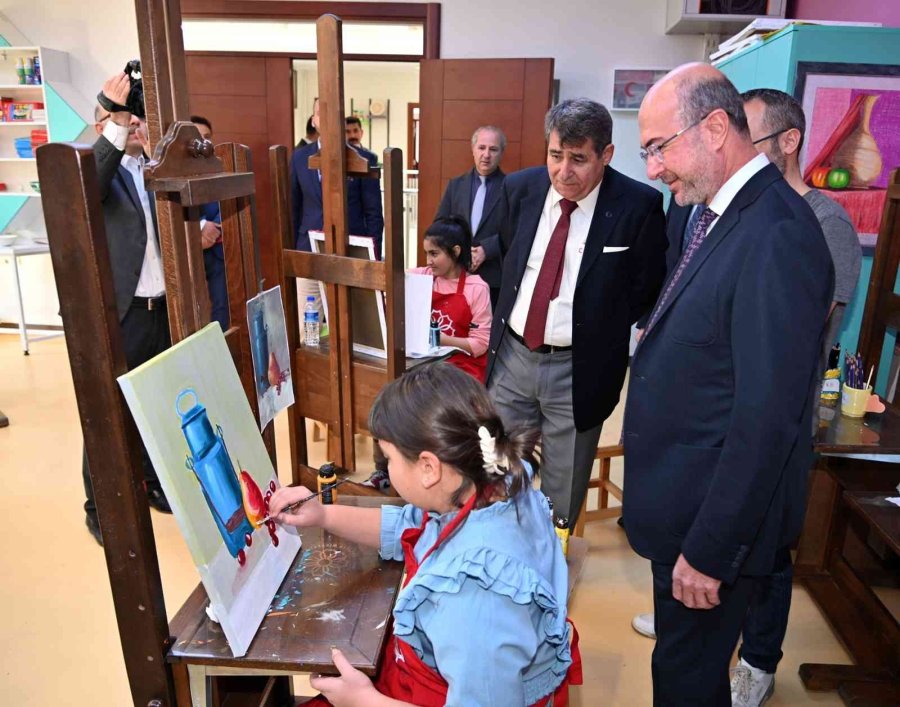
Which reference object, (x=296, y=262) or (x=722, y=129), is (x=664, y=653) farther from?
(x=296, y=262)

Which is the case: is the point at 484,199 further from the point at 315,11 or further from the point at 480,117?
the point at 315,11

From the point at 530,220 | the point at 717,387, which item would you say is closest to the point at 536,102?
the point at 530,220

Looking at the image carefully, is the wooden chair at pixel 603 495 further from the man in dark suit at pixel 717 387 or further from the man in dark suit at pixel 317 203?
the man in dark suit at pixel 317 203

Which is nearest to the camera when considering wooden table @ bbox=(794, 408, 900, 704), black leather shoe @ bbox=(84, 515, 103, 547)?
black leather shoe @ bbox=(84, 515, 103, 547)

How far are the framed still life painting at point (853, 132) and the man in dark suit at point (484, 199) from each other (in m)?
1.55

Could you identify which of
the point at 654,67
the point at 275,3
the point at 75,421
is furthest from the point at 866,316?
the point at 275,3

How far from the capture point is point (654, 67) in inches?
185

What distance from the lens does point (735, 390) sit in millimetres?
1147

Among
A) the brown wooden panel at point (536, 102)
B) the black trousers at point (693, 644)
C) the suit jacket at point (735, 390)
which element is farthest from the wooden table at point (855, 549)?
the brown wooden panel at point (536, 102)

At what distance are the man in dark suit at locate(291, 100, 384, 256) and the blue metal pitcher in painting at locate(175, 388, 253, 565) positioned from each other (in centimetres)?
322

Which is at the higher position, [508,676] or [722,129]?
[722,129]

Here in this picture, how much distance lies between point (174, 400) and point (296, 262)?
1.18 metres

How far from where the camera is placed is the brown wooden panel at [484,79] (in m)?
4.39

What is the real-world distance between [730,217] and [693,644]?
0.81m
